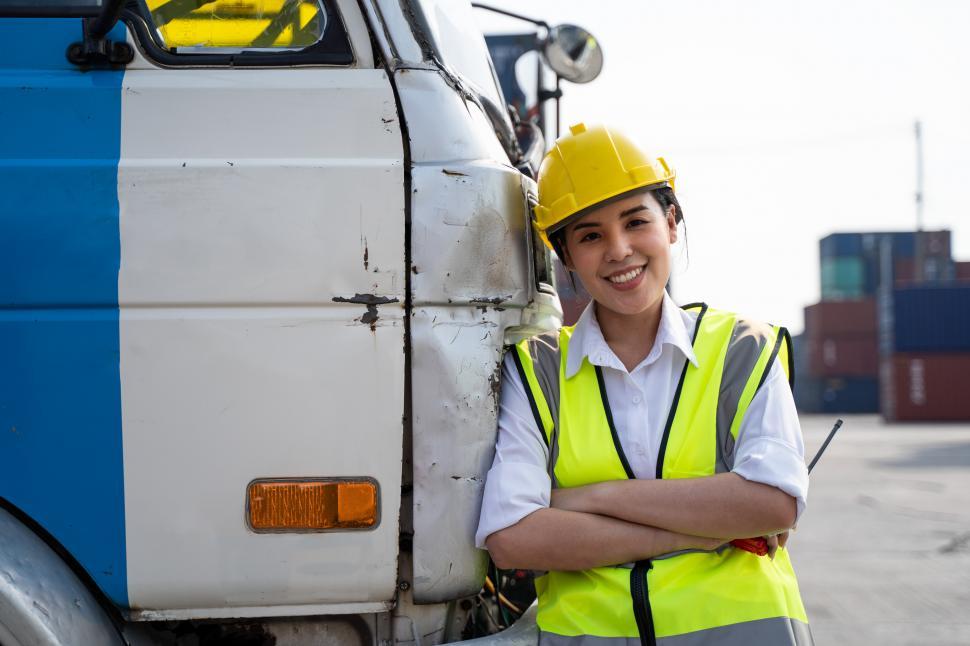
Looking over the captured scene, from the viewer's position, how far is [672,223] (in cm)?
195

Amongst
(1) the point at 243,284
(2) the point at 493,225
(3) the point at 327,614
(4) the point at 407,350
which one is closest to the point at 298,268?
(1) the point at 243,284

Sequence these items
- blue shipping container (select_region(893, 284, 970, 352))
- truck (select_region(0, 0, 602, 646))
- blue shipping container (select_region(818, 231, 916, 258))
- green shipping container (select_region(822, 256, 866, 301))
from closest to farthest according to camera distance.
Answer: truck (select_region(0, 0, 602, 646)), blue shipping container (select_region(893, 284, 970, 352)), blue shipping container (select_region(818, 231, 916, 258)), green shipping container (select_region(822, 256, 866, 301))

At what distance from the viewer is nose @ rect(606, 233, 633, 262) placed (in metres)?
1.81

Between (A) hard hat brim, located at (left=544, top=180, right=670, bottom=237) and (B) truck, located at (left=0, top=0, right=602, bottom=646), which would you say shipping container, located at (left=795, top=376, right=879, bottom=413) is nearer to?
(A) hard hat brim, located at (left=544, top=180, right=670, bottom=237)

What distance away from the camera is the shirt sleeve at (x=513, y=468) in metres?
1.68

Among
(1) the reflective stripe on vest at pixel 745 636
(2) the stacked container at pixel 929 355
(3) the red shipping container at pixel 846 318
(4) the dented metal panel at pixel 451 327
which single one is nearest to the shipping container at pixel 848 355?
(3) the red shipping container at pixel 846 318

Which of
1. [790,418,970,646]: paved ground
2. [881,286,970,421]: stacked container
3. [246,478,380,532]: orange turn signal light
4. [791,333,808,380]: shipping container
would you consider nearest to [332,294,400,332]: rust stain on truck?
[246,478,380,532]: orange turn signal light

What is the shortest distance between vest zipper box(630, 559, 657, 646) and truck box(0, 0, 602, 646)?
24 centimetres

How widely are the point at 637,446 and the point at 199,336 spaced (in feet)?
2.81

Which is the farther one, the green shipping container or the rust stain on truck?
the green shipping container

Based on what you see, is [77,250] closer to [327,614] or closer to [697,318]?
[327,614]

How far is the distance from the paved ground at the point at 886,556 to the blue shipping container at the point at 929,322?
2173 centimetres

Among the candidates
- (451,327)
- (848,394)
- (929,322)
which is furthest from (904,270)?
(451,327)

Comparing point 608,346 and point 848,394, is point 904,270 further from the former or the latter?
point 608,346
